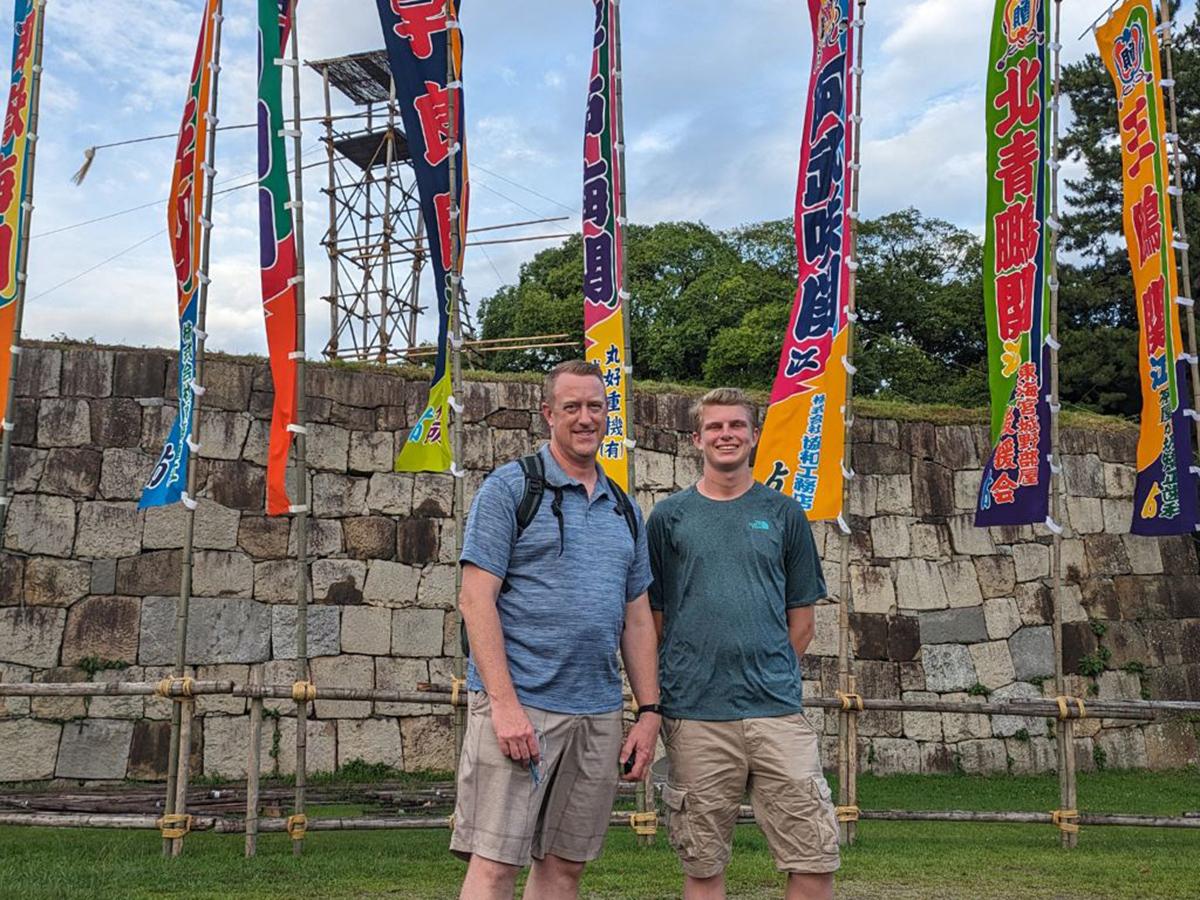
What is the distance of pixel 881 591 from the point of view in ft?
35.4

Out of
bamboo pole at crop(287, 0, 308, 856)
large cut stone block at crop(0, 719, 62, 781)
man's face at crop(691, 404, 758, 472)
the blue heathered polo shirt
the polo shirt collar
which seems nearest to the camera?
the blue heathered polo shirt

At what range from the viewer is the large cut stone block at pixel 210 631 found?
8844 mm

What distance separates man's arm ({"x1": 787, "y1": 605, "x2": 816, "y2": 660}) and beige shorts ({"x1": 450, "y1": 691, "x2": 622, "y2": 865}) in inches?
28.9

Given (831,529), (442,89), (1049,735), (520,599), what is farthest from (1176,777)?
(520,599)

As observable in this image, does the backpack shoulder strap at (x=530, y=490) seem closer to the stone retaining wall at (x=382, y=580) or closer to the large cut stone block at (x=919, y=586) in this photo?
the stone retaining wall at (x=382, y=580)

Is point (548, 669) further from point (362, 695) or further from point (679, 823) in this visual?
point (362, 695)


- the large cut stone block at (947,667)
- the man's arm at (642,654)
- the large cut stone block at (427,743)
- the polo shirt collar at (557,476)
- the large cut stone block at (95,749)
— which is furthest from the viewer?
the large cut stone block at (947,667)

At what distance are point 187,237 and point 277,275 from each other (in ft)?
3.15

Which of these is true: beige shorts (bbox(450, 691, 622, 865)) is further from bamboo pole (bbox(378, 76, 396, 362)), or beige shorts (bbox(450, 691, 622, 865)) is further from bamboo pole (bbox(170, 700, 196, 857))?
bamboo pole (bbox(378, 76, 396, 362))

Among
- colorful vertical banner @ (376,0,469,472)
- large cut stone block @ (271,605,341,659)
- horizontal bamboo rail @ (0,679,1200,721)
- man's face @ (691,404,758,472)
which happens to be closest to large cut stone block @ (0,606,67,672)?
large cut stone block @ (271,605,341,659)

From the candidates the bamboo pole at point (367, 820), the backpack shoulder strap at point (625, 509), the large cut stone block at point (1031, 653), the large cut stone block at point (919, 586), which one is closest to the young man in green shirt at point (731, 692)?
the backpack shoulder strap at point (625, 509)

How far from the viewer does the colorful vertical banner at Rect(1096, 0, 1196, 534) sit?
23.9 ft

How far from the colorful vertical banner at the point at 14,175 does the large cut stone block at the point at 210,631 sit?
7.62ft

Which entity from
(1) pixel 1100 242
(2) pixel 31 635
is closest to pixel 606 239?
(2) pixel 31 635
